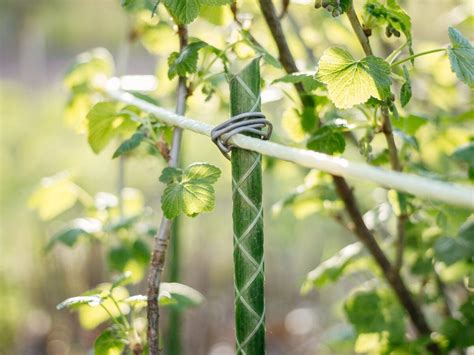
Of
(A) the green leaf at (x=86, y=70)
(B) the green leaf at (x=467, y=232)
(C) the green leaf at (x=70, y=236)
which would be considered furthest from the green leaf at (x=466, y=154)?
(A) the green leaf at (x=86, y=70)

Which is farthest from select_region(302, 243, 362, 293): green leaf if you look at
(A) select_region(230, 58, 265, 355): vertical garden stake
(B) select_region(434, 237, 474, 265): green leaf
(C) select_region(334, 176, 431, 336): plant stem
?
(A) select_region(230, 58, 265, 355): vertical garden stake

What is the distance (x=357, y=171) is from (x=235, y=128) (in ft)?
0.72

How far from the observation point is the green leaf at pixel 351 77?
2.88 ft

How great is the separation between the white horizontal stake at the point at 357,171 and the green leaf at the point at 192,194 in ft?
0.18

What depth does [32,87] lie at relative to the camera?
5.02m

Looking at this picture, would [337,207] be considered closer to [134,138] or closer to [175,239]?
[175,239]

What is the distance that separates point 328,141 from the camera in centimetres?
109

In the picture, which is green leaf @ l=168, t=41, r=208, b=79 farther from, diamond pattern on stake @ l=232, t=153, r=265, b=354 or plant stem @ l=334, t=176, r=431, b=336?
plant stem @ l=334, t=176, r=431, b=336

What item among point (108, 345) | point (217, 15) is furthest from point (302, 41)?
point (108, 345)

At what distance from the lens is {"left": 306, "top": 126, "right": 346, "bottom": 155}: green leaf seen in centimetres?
109

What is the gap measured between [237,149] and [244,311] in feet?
0.74

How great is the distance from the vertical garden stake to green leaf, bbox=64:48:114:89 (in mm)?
787

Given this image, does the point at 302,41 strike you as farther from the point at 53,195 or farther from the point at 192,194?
the point at 192,194

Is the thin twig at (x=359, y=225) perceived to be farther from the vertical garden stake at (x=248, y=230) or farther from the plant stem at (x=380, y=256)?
the vertical garden stake at (x=248, y=230)
